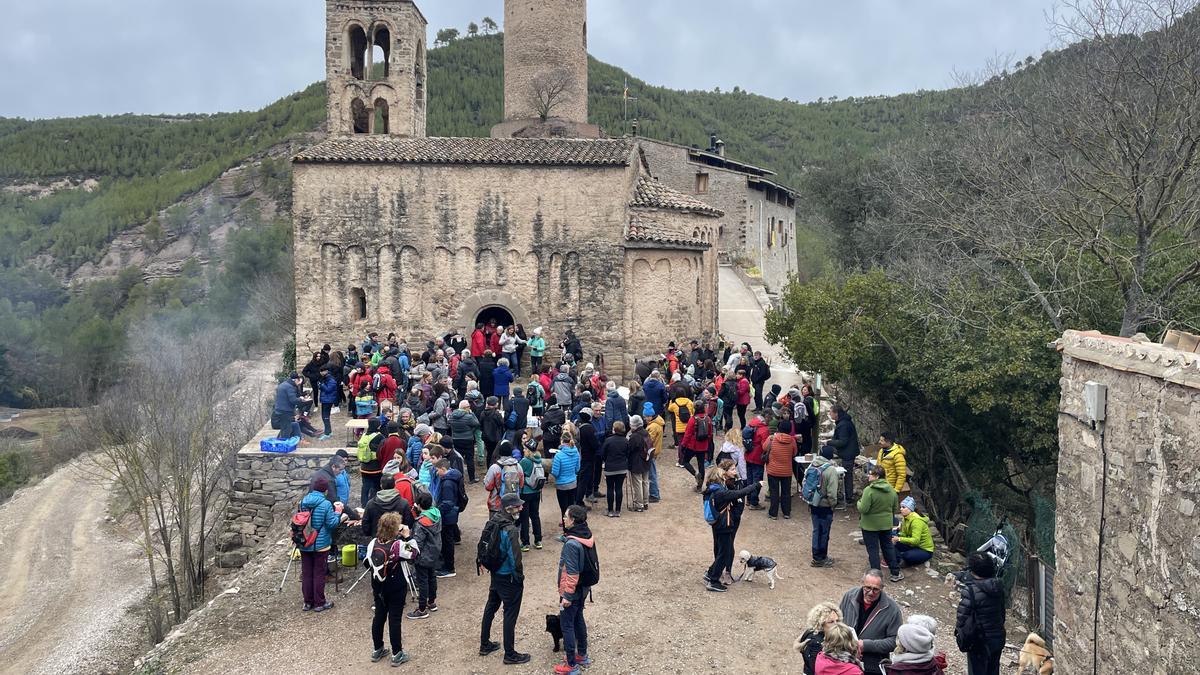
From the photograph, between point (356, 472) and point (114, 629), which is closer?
point (356, 472)

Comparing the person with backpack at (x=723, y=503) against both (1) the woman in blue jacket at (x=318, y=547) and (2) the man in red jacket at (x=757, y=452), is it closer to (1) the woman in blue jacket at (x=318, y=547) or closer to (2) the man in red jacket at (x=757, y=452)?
(2) the man in red jacket at (x=757, y=452)

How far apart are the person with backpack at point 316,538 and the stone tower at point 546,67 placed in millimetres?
18363

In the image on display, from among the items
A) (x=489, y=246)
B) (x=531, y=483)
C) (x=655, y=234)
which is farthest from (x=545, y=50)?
(x=531, y=483)

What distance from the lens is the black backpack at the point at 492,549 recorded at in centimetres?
765

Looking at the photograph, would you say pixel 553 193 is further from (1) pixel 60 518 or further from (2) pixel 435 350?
(1) pixel 60 518

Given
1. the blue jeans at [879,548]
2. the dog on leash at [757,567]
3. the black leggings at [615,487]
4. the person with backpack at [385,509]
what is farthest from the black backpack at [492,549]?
the blue jeans at [879,548]

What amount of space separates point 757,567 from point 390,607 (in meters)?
4.19

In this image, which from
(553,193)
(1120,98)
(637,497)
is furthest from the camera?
(553,193)

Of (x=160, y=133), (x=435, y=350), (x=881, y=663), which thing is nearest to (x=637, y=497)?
(x=881, y=663)

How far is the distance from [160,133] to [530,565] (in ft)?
292

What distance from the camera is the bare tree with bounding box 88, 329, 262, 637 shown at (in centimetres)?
1584

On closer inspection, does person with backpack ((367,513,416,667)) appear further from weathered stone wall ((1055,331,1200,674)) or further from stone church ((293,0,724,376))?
stone church ((293,0,724,376))

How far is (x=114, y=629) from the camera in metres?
17.2

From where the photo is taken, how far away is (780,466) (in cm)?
1178
